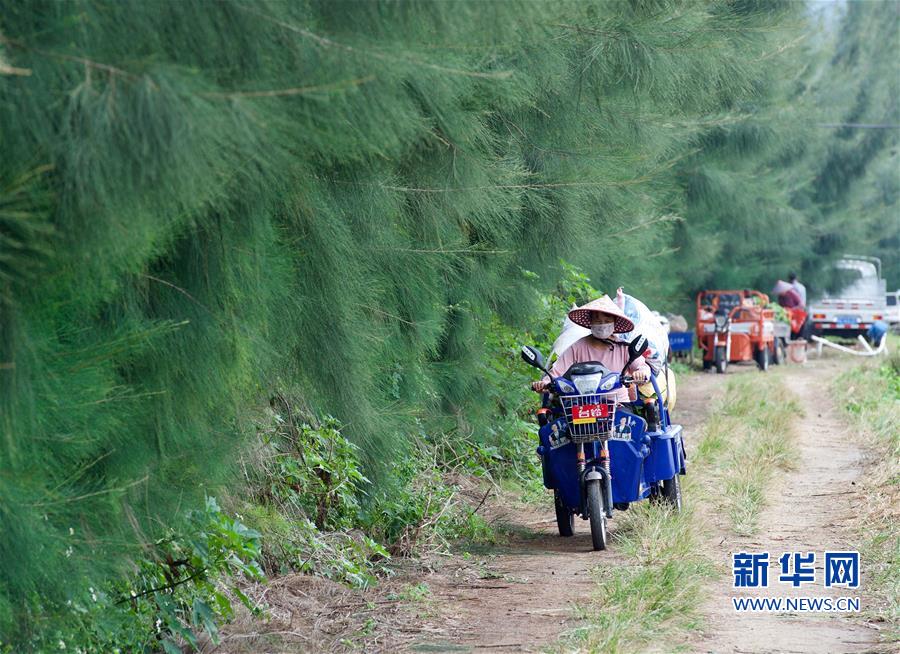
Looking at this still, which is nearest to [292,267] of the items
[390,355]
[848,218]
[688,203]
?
[390,355]

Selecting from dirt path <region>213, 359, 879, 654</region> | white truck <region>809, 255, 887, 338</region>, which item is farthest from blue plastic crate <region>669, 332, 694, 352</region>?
dirt path <region>213, 359, 879, 654</region>

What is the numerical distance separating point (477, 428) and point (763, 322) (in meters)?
14.0

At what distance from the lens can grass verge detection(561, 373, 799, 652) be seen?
5156 millimetres

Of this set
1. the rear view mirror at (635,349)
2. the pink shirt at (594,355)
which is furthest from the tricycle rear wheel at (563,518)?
the rear view mirror at (635,349)

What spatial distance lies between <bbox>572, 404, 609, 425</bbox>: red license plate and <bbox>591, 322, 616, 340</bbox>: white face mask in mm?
799

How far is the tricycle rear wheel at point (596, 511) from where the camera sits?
278 inches

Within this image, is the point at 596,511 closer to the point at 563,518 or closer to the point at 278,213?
the point at 563,518

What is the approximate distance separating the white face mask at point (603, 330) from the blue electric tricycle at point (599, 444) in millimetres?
227

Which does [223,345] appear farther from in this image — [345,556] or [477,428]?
[477,428]

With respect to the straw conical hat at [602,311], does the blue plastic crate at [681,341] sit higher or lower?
lower

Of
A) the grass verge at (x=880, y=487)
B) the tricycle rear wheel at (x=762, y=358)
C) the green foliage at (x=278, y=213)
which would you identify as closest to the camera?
the green foliage at (x=278, y=213)

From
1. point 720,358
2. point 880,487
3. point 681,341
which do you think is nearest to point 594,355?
point 880,487

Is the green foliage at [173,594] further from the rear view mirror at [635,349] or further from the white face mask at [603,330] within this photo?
the white face mask at [603,330]

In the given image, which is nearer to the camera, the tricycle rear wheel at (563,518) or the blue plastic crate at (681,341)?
the tricycle rear wheel at (563,518)
